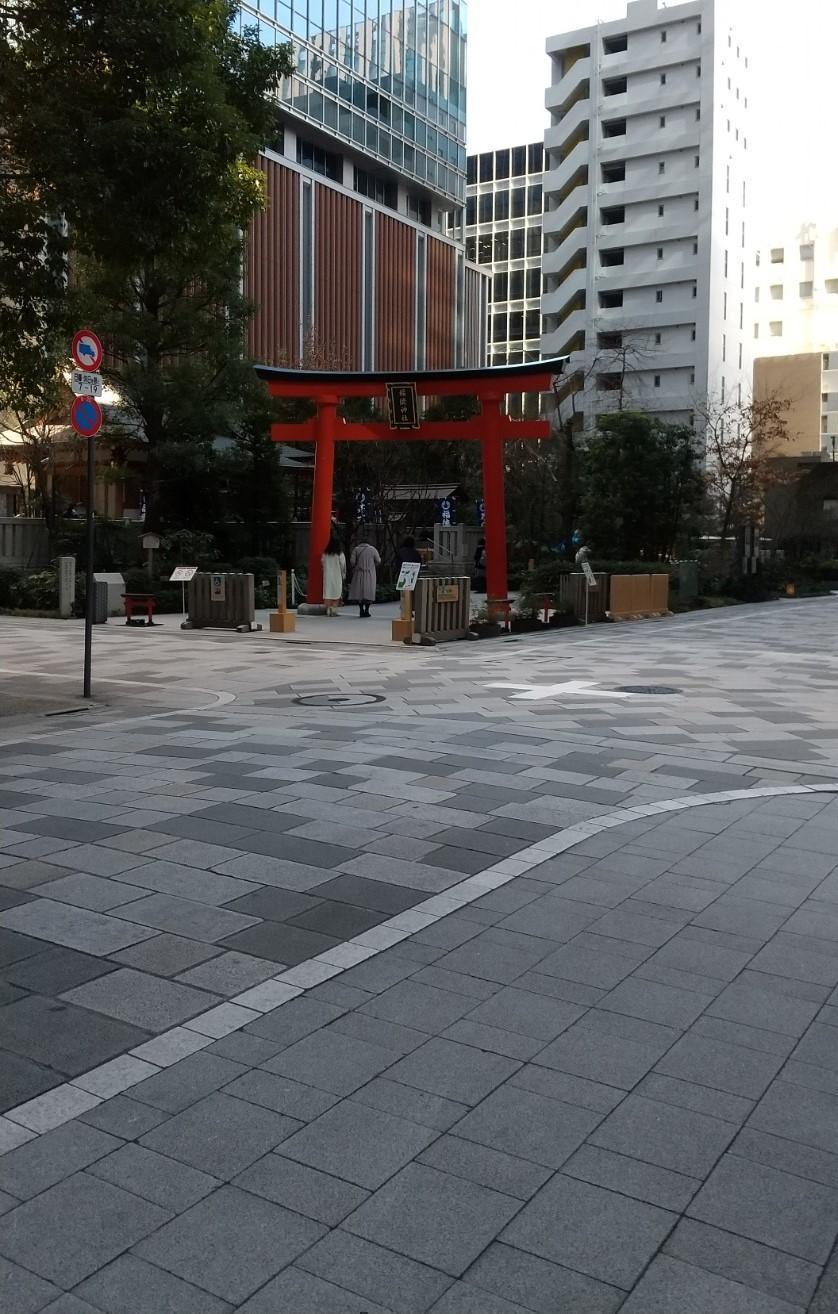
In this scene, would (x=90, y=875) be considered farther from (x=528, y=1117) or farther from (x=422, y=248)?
(x=422, y=248)

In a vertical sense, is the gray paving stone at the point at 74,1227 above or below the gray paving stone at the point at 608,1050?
below

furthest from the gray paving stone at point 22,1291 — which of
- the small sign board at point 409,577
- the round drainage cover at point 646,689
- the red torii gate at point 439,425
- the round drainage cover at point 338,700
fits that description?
the red torii gate at point 439,425

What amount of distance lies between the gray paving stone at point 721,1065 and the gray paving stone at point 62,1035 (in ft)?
5.61

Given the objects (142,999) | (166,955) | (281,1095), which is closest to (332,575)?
(166,955)

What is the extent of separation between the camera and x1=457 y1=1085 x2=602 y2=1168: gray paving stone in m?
3.08

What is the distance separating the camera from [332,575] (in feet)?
81.3

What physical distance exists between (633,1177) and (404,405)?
71.8 feet

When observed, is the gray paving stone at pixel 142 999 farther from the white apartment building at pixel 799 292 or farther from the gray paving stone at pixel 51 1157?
the white apartment building at pixel 799 292

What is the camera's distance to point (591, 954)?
4.57 m

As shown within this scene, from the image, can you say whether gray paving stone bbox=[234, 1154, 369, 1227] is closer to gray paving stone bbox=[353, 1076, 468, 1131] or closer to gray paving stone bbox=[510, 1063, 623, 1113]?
gray paving stone bbox=[353, 1076, 468, 1131]

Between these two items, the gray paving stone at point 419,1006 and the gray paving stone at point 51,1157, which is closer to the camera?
the gray paving stone at point 51,1157

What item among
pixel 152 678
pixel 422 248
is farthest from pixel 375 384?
pixel 422 248

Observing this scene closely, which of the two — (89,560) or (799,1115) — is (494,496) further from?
(799,1115)

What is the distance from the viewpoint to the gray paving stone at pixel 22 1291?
2.43 metres
